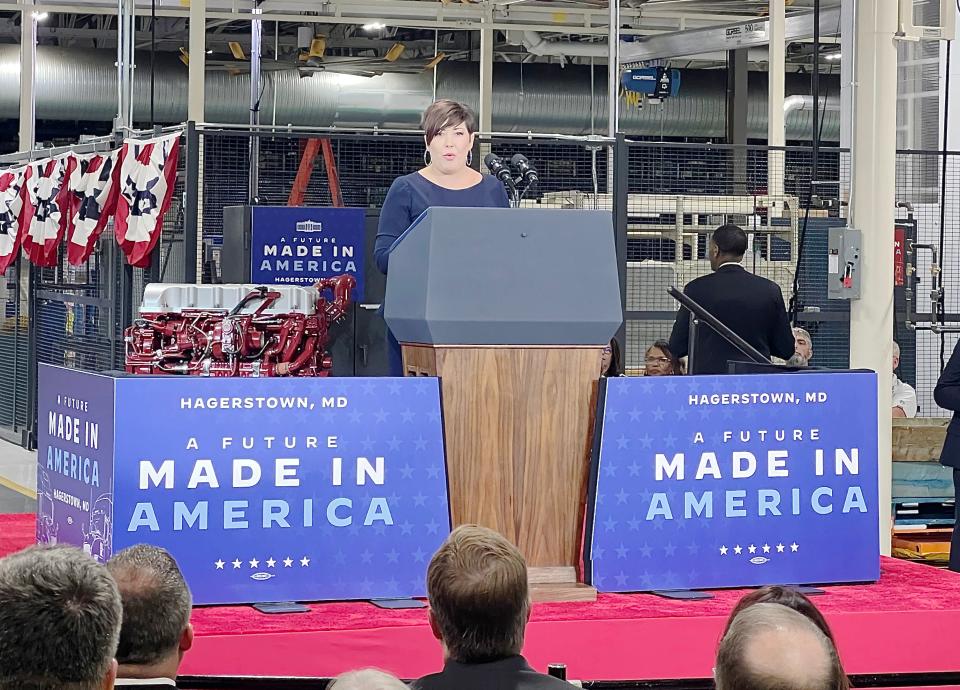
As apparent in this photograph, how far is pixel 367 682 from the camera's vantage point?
2.10 meters

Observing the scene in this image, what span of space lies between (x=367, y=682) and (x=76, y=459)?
2.64m

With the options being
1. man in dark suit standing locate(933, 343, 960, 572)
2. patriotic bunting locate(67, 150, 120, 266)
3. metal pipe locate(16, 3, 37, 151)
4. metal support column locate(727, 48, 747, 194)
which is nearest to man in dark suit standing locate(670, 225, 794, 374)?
man in dark suit standing locate(933, 343, 960, 572)

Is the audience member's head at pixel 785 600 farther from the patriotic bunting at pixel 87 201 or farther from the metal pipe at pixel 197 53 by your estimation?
the metal pipe at pixel 197 53

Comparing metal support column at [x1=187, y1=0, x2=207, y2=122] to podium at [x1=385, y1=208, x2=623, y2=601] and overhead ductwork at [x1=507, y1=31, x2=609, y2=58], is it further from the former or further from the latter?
podium at [x1=385, y1=208, x2=623, y2=601]

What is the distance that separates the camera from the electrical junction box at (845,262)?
284 inches

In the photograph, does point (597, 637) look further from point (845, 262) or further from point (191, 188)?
point (191, 188)

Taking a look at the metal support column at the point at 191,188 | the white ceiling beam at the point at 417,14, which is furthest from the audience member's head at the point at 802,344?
the white ceiling beam at the point at 417,14

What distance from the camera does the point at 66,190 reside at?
1089 cm

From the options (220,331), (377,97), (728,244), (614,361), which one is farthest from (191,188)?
(377,97)

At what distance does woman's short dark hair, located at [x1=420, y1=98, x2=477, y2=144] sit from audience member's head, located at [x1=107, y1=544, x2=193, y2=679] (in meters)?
2.33

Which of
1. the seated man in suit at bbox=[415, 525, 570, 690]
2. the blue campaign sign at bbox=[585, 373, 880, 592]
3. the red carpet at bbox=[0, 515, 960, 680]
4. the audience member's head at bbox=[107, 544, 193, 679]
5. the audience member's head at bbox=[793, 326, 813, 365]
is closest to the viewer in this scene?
the audience member's head at bbox=[107, 544, 193, 679]

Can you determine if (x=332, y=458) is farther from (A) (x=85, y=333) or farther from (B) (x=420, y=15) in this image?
(B) (x=420, y=15)

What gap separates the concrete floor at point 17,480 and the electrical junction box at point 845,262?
4.40m

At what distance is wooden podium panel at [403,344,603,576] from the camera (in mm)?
4387
